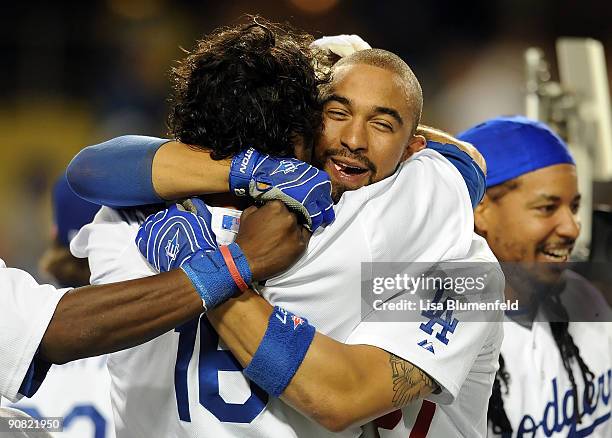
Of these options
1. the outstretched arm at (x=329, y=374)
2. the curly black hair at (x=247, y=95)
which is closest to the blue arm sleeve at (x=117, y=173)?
the curly black hair at (x=247, y=95)

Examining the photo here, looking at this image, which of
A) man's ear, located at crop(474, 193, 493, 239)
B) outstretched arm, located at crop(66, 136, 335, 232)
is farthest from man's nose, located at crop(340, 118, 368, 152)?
man's ear, located at crop(474, 193, 493, 239)

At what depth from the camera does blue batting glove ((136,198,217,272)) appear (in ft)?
5.49

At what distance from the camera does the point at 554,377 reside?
8.98 ft

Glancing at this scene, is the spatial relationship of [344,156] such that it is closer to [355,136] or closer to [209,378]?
[355,136]

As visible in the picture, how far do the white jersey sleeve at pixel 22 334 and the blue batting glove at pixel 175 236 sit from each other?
0.66 ft

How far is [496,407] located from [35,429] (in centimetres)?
138

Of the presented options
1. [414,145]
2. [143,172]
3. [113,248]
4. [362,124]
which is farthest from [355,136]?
[113,248]

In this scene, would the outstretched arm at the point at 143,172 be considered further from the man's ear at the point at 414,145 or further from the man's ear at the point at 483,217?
the man's ear at the point at 483,217

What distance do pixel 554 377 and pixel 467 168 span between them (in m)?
1.00

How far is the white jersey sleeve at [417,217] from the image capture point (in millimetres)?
1787

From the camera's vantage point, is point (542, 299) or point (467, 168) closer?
point (467, 168)

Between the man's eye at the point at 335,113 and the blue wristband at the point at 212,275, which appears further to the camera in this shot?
the man's eye at the point at 335,113

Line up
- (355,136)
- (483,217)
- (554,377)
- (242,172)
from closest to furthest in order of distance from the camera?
(242,172)
(355,136)
(554,377)
(483,217)

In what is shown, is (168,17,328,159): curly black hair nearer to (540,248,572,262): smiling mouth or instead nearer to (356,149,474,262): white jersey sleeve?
(356,149,474,262): white jersey sleeve
